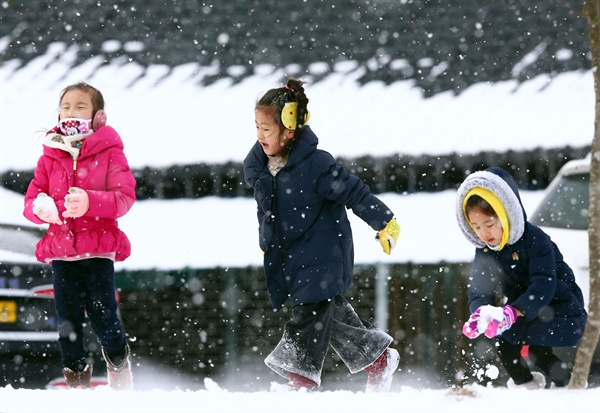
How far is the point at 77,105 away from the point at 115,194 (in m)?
0.46

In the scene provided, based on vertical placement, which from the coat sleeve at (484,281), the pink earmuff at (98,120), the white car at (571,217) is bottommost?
the coat sleeve at (484,281)

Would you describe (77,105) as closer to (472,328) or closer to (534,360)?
(472,328)

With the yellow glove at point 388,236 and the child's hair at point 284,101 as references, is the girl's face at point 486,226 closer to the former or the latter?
the yellow glove at point 388,236

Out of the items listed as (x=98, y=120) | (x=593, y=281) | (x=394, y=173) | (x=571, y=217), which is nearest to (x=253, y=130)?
(x=394, y=173)

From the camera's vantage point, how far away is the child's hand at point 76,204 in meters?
4.60

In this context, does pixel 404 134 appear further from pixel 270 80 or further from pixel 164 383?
pixel 164 383

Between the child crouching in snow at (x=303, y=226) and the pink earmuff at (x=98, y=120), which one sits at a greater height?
the pink earmuff at (x=98, y=120)

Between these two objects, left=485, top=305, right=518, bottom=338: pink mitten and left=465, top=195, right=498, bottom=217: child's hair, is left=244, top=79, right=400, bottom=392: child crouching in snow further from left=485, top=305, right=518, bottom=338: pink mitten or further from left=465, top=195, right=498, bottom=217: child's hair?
left=485, top=305, right=518, bottom=338: pink mitten

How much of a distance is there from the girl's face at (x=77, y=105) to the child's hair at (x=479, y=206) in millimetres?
1739

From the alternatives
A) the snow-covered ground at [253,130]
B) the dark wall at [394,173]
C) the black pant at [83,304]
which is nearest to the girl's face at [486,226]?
the black pant at [83,304]

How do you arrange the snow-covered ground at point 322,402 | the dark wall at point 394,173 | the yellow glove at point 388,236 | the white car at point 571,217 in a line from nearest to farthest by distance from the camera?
the snow-covered ground at point 322,402 → the yellow glove at point 388,236 → the white car at point 571,217 → the dark wall at point 394,173

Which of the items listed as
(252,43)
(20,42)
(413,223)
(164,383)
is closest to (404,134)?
(413,223)

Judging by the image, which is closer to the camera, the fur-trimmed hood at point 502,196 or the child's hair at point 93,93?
the fur-trimmed hood at point 502,196

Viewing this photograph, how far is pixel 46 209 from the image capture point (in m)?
4.68
